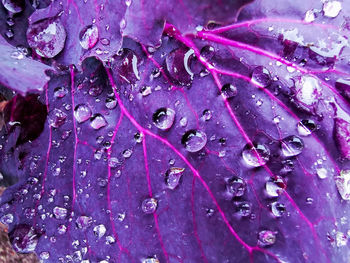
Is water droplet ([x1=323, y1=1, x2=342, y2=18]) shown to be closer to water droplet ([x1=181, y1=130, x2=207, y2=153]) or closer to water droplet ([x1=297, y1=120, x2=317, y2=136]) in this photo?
water droplet ([x1=297, y1=120, x2=317, y2=136])

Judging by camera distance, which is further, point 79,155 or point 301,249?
point 79,155

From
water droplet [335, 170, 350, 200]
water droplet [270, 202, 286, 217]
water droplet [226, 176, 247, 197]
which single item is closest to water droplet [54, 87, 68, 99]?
water droplet [226, 176, 247, 197]

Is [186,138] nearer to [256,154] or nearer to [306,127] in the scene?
[256,154]

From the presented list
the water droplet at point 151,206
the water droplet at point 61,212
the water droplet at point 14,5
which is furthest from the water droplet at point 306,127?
the water droplet at point 14,5

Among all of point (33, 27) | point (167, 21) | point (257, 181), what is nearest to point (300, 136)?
point (257, 181)

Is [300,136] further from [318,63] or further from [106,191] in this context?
[106,191]

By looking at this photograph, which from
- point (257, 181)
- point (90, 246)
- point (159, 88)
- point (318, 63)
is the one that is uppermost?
Result: point (318, 63)

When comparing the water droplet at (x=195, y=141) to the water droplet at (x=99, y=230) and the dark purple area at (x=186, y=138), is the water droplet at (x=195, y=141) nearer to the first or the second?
the dark purple area at (x=186, y=138)
